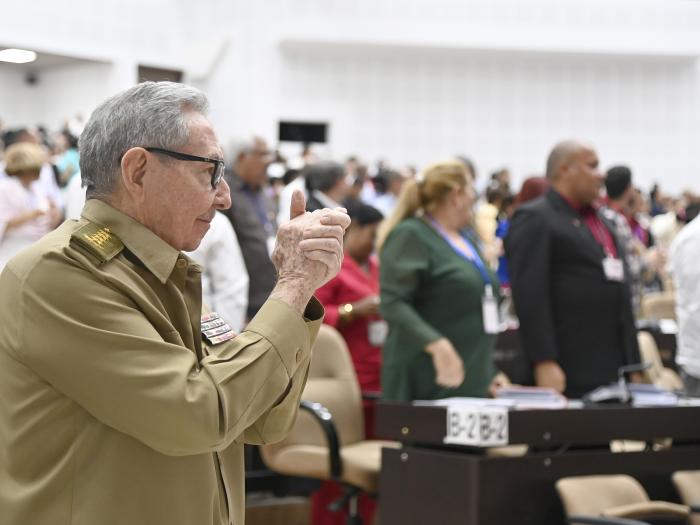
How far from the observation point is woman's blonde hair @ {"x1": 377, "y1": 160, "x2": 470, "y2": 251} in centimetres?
466

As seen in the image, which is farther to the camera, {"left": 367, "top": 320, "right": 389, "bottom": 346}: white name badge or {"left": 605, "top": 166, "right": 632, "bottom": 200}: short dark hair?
{"left": 605, "top": 166, "right": 632, "bottom": 200}: short dark hair

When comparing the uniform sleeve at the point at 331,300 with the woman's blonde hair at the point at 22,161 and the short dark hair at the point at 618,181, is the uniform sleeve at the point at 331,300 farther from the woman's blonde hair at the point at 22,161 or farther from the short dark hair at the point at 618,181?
the short dark hair at the point at 618,181

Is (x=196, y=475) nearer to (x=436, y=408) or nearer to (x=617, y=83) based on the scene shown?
(x=436, y=408)

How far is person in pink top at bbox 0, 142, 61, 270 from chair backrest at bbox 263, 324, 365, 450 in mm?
2447

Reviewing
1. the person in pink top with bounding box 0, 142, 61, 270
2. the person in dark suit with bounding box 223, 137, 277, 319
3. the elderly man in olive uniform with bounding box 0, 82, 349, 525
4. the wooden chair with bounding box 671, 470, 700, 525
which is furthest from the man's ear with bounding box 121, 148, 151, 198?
the person in pink top with bounding box 0, 142, 61, 270

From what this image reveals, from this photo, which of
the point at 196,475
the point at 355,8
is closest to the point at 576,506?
the point at 196,475

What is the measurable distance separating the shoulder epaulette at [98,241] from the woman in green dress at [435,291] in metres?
2.70

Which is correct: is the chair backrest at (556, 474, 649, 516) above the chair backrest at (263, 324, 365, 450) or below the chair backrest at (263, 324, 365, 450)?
below

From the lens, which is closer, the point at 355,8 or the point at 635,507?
the point at 635,507

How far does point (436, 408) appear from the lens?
3996 millimetres

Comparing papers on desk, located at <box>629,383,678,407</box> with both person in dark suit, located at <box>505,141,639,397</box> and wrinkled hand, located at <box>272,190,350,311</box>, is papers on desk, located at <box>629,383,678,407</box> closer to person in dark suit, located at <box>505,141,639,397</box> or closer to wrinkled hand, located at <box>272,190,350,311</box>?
person in dark suit, located at <box>505,141,639,397</box>

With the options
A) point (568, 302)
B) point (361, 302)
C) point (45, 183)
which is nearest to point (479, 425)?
point (568, 302)

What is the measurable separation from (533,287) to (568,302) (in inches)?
6.9

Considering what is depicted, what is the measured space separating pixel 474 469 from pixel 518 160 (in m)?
18.5
